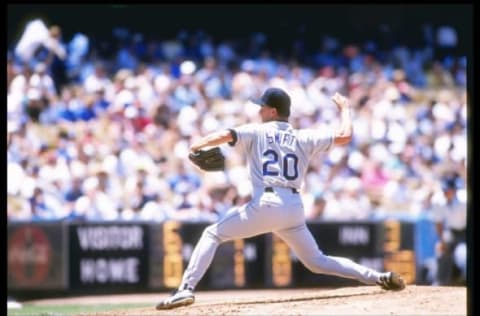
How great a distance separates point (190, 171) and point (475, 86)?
26.5 ft

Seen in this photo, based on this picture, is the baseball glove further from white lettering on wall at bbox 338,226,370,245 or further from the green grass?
white lettering on wall at bbox 338,226,370,245

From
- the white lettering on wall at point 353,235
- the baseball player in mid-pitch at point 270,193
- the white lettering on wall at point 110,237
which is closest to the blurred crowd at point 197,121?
the white lettering on wall at point 353,235

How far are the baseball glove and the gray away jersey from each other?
1.08 feet

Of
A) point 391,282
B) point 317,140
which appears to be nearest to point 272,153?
point 317,140

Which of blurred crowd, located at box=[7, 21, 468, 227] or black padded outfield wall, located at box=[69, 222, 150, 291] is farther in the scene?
blurred crowd, located at box=[7, 21, 468, 227]

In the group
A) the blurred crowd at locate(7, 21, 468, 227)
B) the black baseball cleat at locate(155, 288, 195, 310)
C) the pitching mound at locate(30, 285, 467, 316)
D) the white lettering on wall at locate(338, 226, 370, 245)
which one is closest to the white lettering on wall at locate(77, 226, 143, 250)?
the blurred crowd at locate(7, 21, 468, 227)

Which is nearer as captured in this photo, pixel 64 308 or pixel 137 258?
pixel 64 308

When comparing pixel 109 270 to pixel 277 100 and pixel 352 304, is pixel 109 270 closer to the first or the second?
pixel 277 100

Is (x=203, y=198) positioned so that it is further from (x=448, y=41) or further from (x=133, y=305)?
(x=448, y=41)

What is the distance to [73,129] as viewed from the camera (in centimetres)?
1628

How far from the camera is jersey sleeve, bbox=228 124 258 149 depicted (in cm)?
766

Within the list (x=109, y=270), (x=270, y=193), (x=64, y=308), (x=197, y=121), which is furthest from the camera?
(x=197, y=121)

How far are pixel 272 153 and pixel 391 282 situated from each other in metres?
1.37

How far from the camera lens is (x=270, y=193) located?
304 inches
